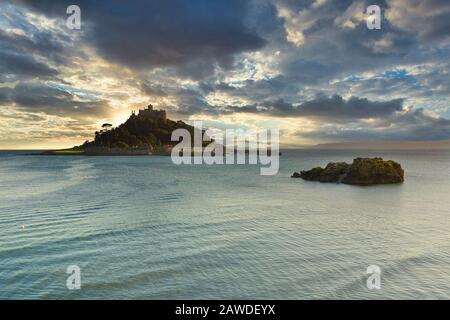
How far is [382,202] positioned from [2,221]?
4140 centimetres

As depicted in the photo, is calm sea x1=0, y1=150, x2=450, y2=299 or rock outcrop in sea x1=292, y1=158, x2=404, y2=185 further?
rock outcrop in sea x1=292, y1=158, x2=404, y2=185

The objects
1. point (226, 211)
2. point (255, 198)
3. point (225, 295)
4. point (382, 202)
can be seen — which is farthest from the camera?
point (255, 198)

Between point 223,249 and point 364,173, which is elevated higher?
point 364,173

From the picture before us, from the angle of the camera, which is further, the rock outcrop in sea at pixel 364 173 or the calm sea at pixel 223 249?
the rock outcrop in sea at pixel 364 173

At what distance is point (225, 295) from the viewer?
16.4 m

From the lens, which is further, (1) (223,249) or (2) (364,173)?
(2) (364,173)

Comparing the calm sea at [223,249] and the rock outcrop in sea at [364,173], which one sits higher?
the rock outcrop in sea at [364,173]

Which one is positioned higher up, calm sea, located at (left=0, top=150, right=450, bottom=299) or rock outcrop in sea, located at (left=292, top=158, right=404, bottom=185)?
rock outcrop in sea, located at (left=292, top=158, right=404, bottom=185)

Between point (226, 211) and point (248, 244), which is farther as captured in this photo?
point (226, 211)

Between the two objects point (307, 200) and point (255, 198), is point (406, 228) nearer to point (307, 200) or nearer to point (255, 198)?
point (307, 200)

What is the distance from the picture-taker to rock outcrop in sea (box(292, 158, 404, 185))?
65812 mm

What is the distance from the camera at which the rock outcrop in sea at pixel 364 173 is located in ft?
216

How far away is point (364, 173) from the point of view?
65.9 metres
